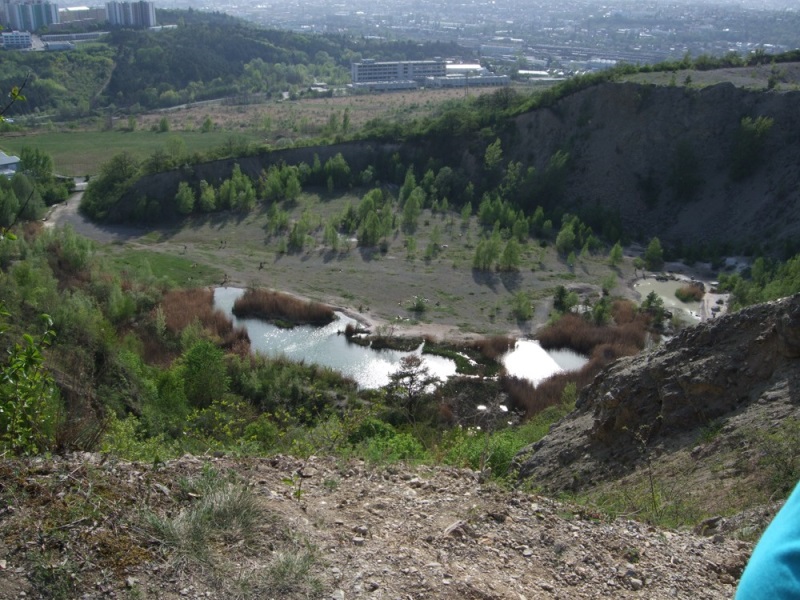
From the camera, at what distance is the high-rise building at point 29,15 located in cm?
11181

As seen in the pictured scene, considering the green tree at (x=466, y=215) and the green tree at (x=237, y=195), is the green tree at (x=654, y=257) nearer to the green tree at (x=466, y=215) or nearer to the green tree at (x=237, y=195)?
the green tree at (x=466, y=215)

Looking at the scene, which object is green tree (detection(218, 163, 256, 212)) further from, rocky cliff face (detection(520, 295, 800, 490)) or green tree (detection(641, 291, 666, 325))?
rocky cliff face (detection(520, 295, 800, 490))

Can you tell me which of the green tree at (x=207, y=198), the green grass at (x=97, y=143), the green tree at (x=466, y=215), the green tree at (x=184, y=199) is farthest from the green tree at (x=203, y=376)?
the green grass at (x=97, y=143)

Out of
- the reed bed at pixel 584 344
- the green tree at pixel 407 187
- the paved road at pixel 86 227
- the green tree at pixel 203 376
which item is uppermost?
the green tree at pixel 203 376

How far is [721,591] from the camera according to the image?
6359 mm

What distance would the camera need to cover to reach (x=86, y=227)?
4384cm

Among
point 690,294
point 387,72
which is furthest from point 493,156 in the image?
point 387,72

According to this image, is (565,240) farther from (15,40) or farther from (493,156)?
(15,40)

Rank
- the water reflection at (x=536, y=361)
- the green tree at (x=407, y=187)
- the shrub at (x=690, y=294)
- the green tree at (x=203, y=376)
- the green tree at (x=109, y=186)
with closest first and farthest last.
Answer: the green tree at (x=203, y=376)
the water reflection at (x=536, y=361)
the shrub at (x=690, y=294)
the green tree at (x=109, y=186)
the green tree at (x=407, y=187)

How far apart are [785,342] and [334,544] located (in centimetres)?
910

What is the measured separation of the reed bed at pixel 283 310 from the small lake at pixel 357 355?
1.29 ft

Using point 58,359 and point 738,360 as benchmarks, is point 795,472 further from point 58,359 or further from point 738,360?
point 58,359

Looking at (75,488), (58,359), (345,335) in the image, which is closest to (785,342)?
(75,488)

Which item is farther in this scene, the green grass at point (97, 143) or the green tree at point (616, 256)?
the green grass at point (97, 143)
